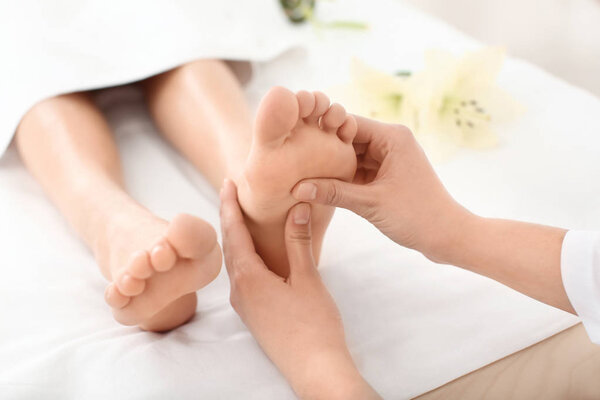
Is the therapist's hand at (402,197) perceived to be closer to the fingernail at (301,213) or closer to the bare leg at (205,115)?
the fingernail at (301,213)

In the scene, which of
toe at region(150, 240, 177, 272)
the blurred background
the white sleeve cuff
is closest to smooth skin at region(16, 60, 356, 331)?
toe at region(150, 240, 177, 272)

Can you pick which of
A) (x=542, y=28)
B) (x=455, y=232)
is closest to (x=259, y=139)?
(x=455, y=232)

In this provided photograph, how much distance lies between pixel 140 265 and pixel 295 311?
193 mm

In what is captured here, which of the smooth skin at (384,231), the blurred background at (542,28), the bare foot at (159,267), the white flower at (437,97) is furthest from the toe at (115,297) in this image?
the blurred background at (542,28)

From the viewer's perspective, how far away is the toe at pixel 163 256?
635 mm

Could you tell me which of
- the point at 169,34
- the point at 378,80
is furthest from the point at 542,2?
the point at 169,34

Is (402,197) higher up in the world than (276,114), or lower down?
lower down

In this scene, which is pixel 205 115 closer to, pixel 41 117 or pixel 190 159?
pixel 190 159

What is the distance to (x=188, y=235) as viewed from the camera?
639mm

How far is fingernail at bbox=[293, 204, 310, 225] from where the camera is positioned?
2.46ft

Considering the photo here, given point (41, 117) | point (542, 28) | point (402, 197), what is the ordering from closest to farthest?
point (402, 197) → point (41, 117) → point (542, 28)

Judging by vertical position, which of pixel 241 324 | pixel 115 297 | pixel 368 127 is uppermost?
pixel 368 127

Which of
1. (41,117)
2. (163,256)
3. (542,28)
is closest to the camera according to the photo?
(163,256)

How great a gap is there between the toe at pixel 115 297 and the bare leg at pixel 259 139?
7.1 inches
